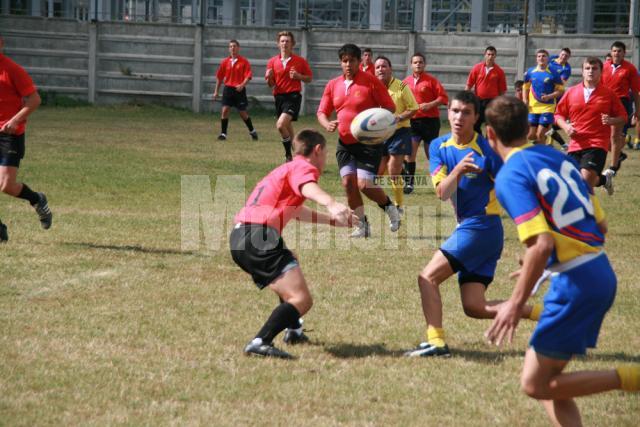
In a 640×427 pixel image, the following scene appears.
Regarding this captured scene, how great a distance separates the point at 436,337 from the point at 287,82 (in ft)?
39.7

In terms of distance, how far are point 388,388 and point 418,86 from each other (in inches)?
389

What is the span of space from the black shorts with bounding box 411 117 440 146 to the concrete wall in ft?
43.5

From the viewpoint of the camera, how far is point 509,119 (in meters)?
4.63

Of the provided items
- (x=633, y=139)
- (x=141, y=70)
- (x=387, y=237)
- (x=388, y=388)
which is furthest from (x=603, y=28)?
(x=388, y=388)

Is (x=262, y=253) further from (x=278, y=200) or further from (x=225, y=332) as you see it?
(x=225, y=332)

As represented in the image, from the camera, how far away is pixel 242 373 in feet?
19.7

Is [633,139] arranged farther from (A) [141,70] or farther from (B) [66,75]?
(B) [66,75]

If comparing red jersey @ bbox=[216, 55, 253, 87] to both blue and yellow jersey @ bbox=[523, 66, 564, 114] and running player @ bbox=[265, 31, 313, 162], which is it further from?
blue and yellow jersey @ bbox=[523, 66, 564, 114]

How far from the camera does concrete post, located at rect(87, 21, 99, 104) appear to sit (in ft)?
95.0

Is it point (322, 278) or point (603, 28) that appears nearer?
point (322, 278)

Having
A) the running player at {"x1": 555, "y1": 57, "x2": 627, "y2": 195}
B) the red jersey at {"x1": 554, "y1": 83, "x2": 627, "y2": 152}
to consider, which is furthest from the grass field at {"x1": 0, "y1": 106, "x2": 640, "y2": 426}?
the red jersey at {"x1": 554, "y1": 83, "x2": 627, "y2": 152}

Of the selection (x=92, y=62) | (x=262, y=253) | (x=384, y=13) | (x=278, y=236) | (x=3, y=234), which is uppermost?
(x=384, y=13)

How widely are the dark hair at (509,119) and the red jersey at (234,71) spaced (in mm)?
17680

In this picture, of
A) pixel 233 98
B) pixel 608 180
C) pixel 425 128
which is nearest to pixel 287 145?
pixel 425 128
